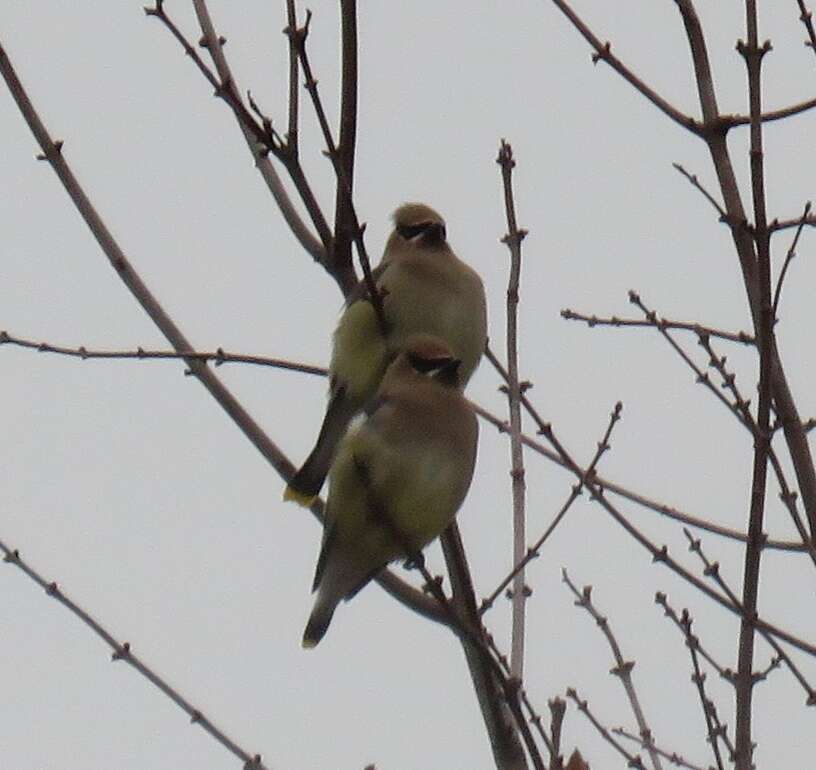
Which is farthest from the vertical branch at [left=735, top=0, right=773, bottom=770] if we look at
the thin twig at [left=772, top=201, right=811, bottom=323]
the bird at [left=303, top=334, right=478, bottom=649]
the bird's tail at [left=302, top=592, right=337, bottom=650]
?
the bird's tail at [left=302, top=592, right=337, bottom=650]

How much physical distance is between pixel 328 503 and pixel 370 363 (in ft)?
1.61

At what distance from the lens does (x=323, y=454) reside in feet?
15.6

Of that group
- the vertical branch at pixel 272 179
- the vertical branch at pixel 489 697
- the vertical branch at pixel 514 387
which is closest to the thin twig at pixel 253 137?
the vertical branch at pixel 272 179

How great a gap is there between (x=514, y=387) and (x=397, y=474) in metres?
0.58

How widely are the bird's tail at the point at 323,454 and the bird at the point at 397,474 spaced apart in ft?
0.38

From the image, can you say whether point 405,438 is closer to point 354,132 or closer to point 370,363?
point 370,363

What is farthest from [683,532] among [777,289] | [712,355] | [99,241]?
[99,241]

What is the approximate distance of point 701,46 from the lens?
3.59 m

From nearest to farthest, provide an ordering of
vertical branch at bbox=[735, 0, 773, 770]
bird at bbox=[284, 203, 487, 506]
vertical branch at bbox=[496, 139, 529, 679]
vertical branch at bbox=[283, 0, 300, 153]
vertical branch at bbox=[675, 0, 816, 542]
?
1. vertical branch at bbox=[735, 0, 773, 770]
2. vertical branch at bbox=[675, 0, 816, 542]
3. vertical branch at bbox=[283, 0, 300, 153]
4. vertical branch at bbox=[496, 139, 529, 679]
5. bird at bbox=[284, 203, 487, 506]

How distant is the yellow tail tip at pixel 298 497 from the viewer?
4.61 meters

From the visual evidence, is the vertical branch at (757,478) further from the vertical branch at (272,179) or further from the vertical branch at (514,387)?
the vertical branch at (272,179)

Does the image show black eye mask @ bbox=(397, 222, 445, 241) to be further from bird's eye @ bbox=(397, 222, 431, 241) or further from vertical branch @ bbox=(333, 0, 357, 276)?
vertical branch @ bbox=(333, 0, 357, 276)

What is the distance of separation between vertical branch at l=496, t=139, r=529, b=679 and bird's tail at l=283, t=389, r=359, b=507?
72cm

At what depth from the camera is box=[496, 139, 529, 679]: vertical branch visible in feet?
12.6
